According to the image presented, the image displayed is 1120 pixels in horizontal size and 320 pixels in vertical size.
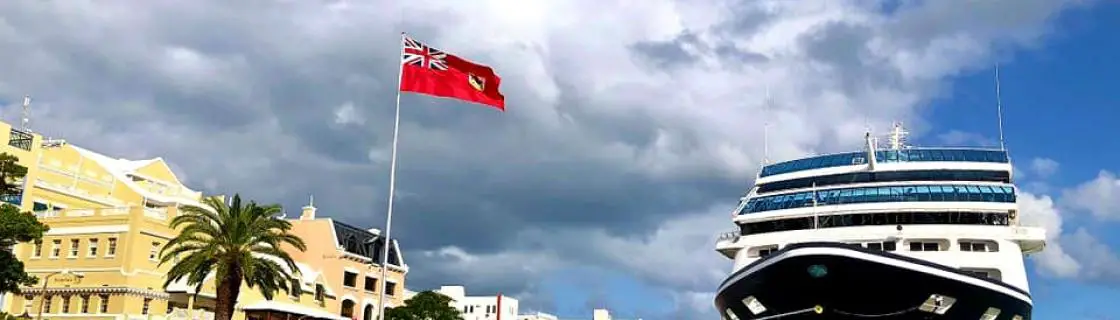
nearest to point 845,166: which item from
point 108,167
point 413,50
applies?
point 413,50

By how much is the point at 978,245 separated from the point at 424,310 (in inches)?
1667

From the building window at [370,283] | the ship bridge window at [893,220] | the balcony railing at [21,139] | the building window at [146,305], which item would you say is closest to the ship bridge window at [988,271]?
the ship bridge window at [893,220]

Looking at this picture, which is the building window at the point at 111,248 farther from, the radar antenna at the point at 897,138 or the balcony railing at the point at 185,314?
the radar antenna at the point at 897,138

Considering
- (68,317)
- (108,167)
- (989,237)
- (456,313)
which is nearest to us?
(989,237)

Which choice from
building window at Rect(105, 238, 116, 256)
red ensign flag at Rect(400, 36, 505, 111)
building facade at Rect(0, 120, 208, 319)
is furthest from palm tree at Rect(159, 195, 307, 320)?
red ensign flag at Rect(400, 36, 505, 111)

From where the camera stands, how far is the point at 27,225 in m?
52.8

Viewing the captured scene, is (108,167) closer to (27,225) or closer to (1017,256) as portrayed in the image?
(27,225)

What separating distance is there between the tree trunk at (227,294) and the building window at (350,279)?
26981 millimetres

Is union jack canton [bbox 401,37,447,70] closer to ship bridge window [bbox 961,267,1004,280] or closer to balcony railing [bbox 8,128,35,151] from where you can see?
ship bridge window [bbox 961,267,1004,280]

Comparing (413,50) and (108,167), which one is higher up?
(108,167)

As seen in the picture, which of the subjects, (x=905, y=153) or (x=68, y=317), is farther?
(x=68, y=317)

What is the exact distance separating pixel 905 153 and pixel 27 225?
42484 mm

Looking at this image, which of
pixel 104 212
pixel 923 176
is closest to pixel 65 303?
pixel 104 212

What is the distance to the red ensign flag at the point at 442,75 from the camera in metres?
35.8
